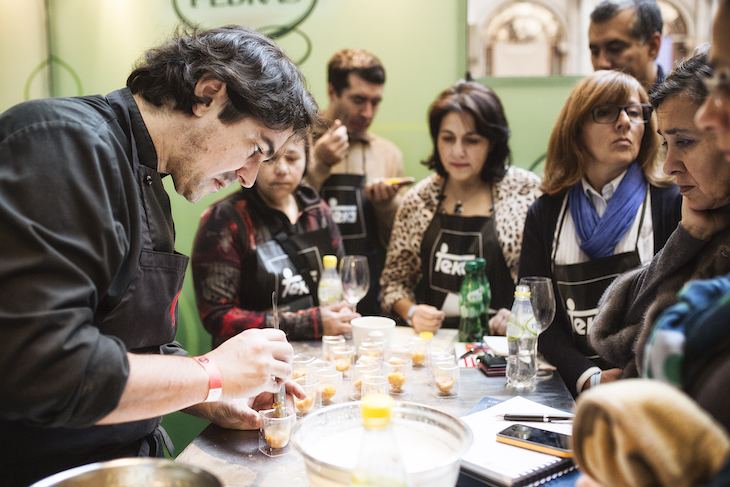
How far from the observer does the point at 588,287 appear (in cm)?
206

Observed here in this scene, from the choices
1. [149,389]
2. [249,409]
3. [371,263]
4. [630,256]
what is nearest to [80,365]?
[149,389]

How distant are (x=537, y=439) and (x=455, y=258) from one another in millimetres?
1608

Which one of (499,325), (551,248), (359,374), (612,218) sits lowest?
(499,325)

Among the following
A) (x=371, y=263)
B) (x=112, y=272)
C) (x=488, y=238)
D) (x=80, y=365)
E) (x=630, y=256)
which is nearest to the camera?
(x=80, y=365)

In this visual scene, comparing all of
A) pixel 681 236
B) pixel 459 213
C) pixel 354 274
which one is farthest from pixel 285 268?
pixel 681 236

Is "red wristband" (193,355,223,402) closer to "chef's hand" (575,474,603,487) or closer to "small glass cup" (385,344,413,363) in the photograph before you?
"chef's hand" (575,474,603,487)

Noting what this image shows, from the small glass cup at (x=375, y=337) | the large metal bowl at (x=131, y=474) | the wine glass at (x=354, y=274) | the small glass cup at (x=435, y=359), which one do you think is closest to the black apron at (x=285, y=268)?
the wine glass at (x=354, y=274)

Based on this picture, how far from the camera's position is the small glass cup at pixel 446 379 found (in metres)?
1.56

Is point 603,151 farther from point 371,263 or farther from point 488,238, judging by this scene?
point 371,263

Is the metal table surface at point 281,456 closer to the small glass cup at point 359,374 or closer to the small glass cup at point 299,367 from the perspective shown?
the small glass cup at point 359,374

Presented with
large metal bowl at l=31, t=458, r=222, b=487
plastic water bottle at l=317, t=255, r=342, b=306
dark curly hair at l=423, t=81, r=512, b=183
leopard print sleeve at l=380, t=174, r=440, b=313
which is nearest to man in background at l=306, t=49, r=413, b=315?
leopard print sleeve at l=380, t=174, r=440, b=313

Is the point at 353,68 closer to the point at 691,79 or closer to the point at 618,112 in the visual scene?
the point at 618,112

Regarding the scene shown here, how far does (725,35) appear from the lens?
66cm

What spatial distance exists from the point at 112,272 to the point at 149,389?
236 mm
